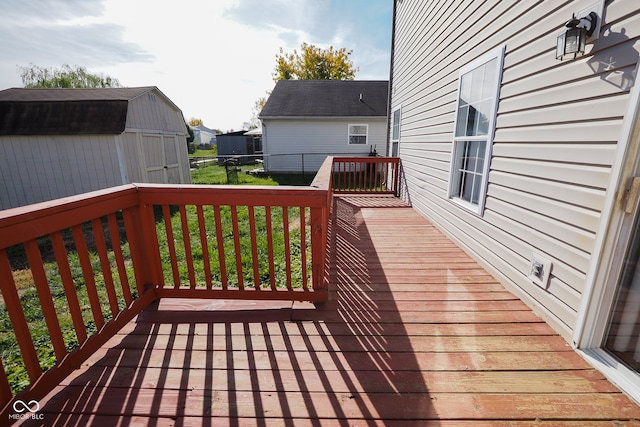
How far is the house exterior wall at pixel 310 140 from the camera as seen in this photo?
12.0 m

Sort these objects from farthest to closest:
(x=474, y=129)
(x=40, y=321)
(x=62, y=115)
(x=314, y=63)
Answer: (x=314, y=63), (x=62, y=115), (x=474, y=129), (x=40, y=321)

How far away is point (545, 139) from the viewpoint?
194 cm

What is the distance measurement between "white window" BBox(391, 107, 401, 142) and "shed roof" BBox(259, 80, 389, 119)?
16.3 feet

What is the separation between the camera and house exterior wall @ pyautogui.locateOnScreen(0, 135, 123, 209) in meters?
6.74

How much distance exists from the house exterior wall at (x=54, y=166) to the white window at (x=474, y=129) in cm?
766

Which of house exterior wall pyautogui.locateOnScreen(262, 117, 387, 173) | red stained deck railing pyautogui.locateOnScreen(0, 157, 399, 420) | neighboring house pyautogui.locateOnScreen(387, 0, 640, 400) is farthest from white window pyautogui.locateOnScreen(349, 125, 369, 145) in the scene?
red stained deck railing pyautogui.locateOnScreen(0, 157, 399, 420)

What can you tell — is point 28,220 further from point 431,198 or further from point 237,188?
point 431,198

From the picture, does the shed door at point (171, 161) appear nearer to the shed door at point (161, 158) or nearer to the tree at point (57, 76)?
the shed door at point (161, 158)

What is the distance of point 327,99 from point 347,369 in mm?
12695

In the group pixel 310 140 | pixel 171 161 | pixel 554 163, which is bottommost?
pixel 171 161

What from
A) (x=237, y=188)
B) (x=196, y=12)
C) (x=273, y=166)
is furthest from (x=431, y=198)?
(x=273, y=166)
